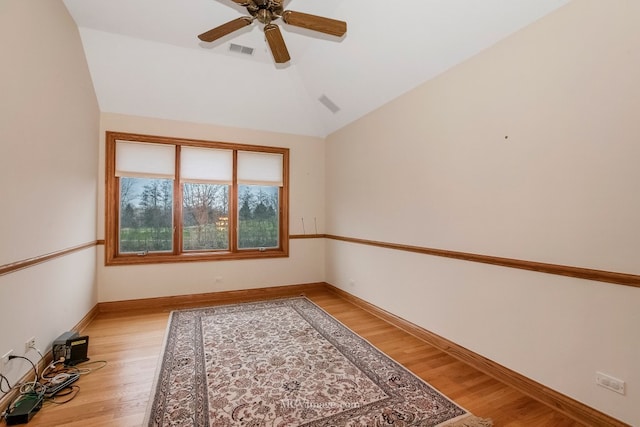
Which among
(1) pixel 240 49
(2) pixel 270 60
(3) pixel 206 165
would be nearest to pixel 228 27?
(1) pixel 240 49

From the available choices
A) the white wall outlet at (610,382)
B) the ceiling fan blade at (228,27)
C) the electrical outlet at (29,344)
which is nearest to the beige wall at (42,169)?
the electrical outlet at (29,344)

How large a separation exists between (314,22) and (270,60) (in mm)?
2032

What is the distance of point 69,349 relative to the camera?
8.64 feet

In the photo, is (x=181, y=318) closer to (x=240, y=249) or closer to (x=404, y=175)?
(x=240, y=249)

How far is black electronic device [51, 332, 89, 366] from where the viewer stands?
2.62 meters

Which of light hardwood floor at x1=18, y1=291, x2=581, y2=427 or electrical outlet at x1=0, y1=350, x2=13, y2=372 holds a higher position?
electrical outlet at x1=0, y1=350, x2=13, y2=372

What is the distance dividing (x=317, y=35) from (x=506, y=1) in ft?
5.97

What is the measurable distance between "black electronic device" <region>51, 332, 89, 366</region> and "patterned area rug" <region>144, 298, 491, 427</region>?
2.30ft

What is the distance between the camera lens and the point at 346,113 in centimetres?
445

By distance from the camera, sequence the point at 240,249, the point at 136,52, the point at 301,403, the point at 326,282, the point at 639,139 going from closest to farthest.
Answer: the point at 639,139, the point at 301,403, the point at 136,52, the point at 240,249, the point at 326,282

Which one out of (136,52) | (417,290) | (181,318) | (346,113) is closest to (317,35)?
(346,113)

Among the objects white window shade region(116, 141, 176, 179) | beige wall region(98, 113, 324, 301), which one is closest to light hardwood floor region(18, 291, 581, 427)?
beige wall region(98, 113, 324, 301)

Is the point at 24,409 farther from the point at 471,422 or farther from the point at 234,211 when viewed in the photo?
the point at 234,211

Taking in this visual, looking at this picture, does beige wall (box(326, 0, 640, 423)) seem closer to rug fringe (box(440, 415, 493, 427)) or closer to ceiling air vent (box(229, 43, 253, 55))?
rug fringe (box(440, 415, 493, 427))
